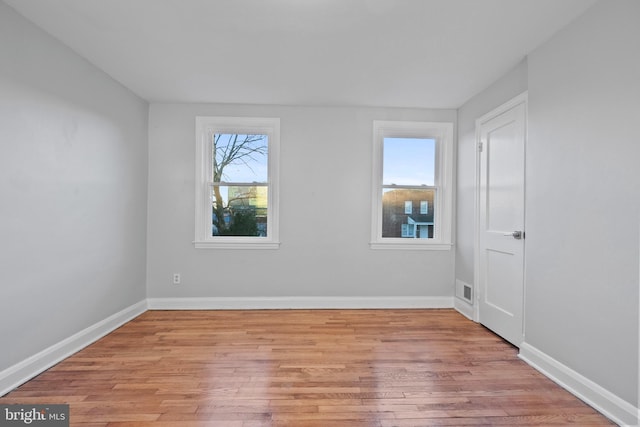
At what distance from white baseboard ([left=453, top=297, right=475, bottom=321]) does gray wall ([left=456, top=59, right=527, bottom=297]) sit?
9 cm

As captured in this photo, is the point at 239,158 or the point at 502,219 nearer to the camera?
the point at 502,219

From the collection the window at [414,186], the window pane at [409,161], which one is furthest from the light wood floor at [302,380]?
the window pane at [409,161]

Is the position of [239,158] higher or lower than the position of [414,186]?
higher

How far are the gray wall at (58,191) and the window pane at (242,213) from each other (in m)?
0.94

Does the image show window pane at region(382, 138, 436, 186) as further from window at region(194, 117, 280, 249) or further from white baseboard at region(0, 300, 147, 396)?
white baseboard at region(0, 300, 147, 396)

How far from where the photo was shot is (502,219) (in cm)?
291

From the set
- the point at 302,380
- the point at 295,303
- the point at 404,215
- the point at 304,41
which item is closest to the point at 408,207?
the point at 404,215

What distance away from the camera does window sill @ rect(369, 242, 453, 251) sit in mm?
3824

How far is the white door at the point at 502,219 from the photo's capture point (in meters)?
2.68

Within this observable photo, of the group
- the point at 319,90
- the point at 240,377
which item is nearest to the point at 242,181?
the point at 319,90

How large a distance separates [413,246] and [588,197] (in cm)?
203

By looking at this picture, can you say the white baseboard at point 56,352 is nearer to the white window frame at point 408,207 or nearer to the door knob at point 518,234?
the white window frame at point 408,207

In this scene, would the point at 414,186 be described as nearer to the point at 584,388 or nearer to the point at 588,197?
the point at 588,197

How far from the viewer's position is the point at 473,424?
1.73 meters
